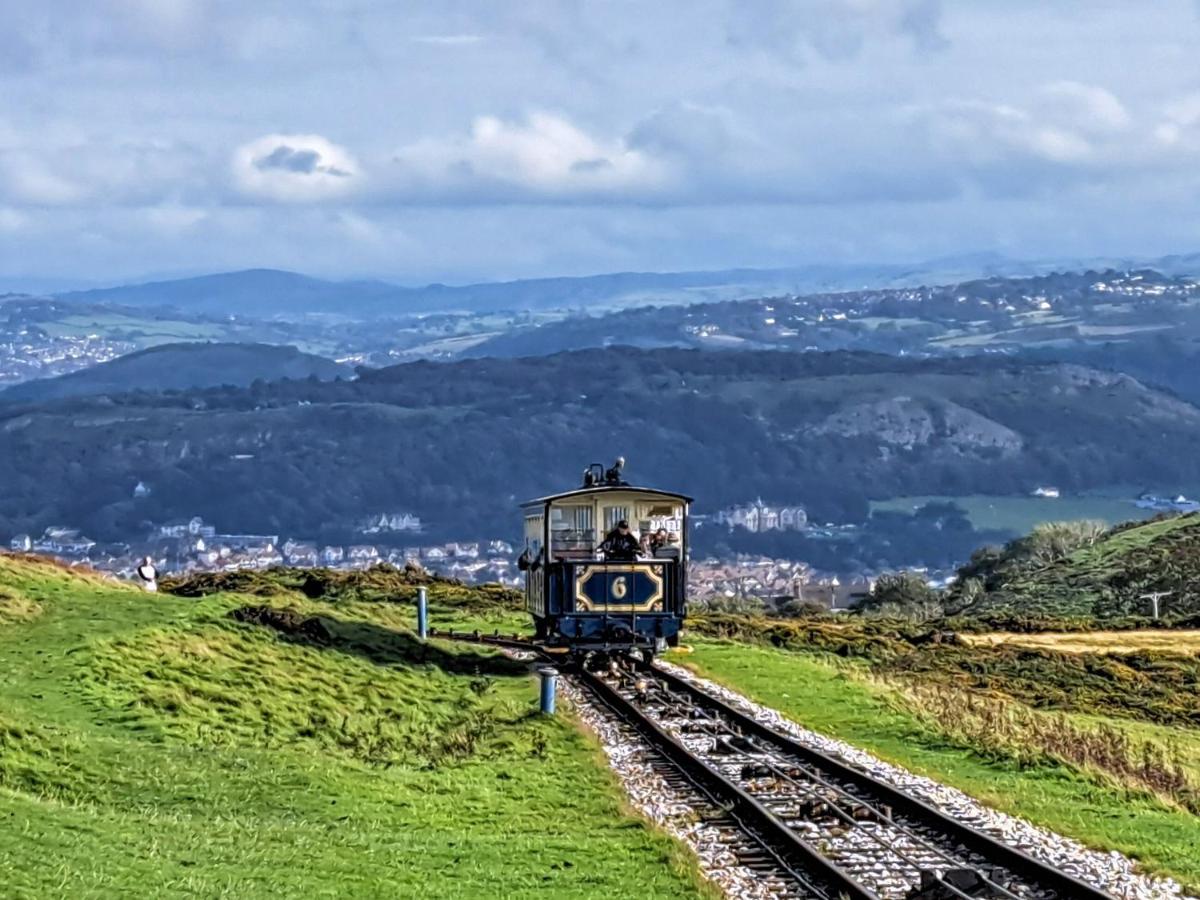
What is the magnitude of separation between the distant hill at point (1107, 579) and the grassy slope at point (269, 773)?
35.4 meters

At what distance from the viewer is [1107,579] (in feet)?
229

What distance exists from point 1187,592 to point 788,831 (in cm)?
4988

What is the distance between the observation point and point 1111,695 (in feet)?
121

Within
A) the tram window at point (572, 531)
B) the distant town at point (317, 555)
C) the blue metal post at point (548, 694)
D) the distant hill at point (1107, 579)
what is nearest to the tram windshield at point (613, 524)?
the tram window at point (572, 531)

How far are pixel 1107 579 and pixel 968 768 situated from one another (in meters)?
48.2

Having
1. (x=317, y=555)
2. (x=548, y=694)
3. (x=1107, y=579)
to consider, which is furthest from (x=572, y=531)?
(x=317, y=555)

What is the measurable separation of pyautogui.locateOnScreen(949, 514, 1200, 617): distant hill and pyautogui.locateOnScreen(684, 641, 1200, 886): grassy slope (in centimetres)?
2755

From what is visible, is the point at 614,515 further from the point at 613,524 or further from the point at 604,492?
the point at 604,492

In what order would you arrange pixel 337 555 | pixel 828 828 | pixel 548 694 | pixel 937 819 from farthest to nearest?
pixel 337 555
pixel 548 694
pixel 828 828
pixel 937 819

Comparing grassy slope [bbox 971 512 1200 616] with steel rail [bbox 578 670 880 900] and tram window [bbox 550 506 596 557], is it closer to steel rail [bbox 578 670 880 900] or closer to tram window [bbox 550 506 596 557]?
tram window [bbox 550 506 596 557]

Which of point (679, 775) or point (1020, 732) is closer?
point (679, 775)

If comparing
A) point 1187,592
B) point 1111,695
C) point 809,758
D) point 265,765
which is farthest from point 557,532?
point 1187,592

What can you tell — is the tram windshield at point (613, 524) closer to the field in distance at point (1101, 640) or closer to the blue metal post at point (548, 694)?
the blue metal post at point (548, 694)

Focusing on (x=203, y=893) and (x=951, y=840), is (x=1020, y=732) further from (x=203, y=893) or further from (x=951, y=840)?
(x=203, y=893)
